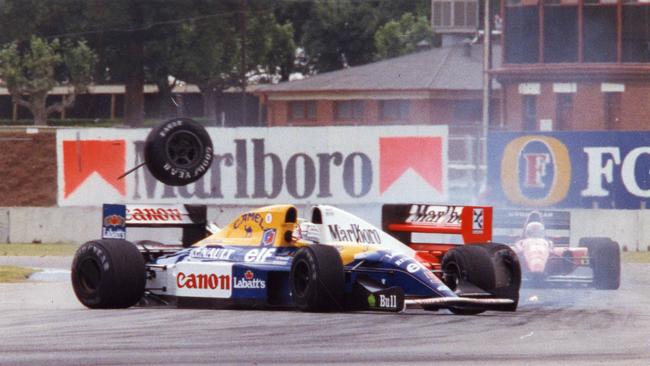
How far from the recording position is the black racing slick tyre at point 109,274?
15648mm

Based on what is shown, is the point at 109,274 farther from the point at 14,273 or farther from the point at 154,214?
the point at 14,273

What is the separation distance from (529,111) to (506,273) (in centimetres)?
3226

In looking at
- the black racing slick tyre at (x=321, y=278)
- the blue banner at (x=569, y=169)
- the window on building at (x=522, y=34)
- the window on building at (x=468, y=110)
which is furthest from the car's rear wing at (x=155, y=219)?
the window on building at (x=468, y=110)

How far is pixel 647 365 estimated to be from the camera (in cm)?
1126

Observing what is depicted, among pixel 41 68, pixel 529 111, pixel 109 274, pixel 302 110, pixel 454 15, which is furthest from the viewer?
pixel 302 110

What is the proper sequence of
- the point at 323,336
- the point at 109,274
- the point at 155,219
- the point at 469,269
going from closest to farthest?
the point at 323,336
the point at 469,269
the point at 109,274
the point at 155,219

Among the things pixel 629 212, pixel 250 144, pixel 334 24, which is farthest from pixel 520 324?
pixel 334 24

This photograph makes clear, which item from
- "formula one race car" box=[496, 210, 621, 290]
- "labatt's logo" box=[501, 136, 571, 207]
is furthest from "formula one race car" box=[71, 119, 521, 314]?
"labatt's logo" box=[501, 136, 571, 207]

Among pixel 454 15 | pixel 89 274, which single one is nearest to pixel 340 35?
pixel 454 15

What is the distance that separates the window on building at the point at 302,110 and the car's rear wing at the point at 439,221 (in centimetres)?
4426

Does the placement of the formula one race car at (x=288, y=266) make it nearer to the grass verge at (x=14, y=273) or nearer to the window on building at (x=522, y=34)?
the grass verge at (x=14, y=273)

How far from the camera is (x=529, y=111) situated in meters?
47.2

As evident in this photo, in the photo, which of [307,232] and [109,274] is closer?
[109,274]

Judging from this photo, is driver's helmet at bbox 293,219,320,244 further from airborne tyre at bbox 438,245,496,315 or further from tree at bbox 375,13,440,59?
tree at bbox 375,13,440,59
